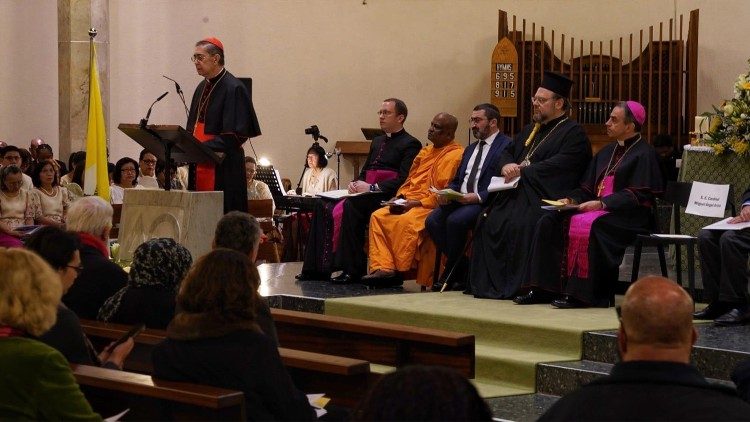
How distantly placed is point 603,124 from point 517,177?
5065 mm

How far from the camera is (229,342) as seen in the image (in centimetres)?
336

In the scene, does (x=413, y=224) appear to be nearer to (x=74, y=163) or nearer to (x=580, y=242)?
(x=580, y=242)

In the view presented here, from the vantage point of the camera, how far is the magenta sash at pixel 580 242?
21.3 ft

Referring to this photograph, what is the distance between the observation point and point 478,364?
5.87 metres

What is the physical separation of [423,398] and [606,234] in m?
4.89

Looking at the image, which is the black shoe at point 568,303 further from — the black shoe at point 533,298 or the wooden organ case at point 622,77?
the wooden organ case at point 622,77

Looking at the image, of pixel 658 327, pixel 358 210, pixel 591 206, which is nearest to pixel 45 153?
pixel 358 210

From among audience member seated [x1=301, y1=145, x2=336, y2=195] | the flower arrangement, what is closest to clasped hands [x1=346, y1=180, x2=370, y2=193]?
the flower arrangement

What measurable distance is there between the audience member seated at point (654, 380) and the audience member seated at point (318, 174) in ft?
33.3

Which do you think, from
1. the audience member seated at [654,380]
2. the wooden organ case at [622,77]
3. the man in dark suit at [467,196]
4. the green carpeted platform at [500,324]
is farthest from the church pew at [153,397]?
the wooden organ case at [622,77]

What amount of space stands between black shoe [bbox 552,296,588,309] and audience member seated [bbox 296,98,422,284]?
169cm

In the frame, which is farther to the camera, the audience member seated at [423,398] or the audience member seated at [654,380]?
the audience member seated at [654,380]

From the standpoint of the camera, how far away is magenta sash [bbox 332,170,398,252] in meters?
7.89

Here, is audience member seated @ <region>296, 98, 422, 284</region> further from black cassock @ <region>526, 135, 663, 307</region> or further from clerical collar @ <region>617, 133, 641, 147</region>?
clerical collar @ <region>617, 133, 641, 147</region>
